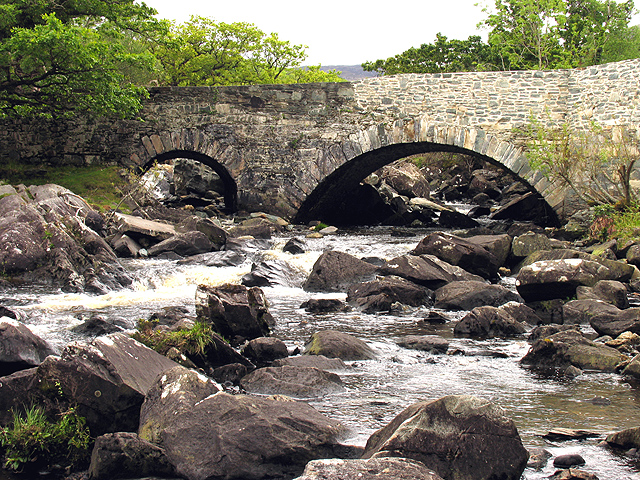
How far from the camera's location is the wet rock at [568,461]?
402 centimetres

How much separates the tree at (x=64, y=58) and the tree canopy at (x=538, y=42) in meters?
20.1

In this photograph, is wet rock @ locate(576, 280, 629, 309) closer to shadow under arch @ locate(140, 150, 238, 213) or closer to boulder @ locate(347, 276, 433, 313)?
boulder @ locate(347, 276, 433, 313)

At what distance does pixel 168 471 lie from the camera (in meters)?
3.94

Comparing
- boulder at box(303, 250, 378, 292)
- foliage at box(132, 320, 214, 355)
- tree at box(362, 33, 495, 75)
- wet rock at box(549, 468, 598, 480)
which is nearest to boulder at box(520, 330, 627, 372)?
wet rock at box(549, 468, 598, 480)

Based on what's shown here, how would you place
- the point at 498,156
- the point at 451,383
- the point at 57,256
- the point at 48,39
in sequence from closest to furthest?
the point at 451,383 < the point at 57,256 < the point at 48,39 < the point at 498,156

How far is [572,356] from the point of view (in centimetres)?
629

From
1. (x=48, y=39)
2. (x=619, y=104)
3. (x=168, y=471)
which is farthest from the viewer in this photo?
(x=619, y=104)

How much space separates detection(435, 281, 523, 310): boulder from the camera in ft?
29.8

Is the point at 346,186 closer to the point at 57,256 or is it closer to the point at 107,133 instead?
the point at 107,133

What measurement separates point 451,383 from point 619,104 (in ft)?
37.3

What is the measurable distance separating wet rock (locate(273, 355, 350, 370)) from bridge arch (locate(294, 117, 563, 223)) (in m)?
11.1

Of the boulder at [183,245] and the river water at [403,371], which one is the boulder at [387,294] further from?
the boulder at [183,245]

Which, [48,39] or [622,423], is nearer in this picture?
[622,423]

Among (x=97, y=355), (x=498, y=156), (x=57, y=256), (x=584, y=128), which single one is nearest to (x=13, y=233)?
(x=57, y=256)
